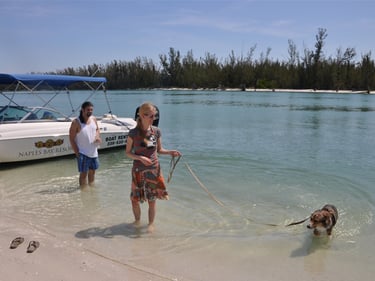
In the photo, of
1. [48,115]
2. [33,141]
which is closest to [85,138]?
[33,141]

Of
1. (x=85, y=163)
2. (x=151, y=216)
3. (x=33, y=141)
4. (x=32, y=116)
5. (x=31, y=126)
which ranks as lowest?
(x=151, y=216)

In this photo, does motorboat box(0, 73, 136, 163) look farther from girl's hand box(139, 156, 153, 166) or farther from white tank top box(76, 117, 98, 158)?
girl's hand box(139, 156, 153, 166)

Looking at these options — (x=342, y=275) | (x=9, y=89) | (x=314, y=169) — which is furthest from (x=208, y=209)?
(x=9, y=89)

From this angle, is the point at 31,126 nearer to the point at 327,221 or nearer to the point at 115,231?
the point at 115,231

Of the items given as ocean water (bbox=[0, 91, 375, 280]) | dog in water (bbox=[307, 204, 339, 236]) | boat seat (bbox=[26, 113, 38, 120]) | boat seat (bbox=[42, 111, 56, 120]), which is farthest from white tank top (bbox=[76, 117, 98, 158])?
boat seat (bbox=[42, 111, 56, 120])

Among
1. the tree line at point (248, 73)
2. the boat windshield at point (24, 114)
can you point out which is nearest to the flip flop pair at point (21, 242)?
the boat windshield at point (24, 114)

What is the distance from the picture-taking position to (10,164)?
29.6 feet

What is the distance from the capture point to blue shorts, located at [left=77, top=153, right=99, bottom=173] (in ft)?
21.4

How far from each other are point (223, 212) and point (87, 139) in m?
2.67

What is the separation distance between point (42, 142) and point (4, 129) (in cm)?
93

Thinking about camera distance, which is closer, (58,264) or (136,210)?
(58,264)

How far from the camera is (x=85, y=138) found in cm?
637

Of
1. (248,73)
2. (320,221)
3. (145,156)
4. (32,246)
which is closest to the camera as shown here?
(32,246)

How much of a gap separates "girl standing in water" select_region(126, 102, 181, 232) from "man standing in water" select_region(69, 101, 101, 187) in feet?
6.85
